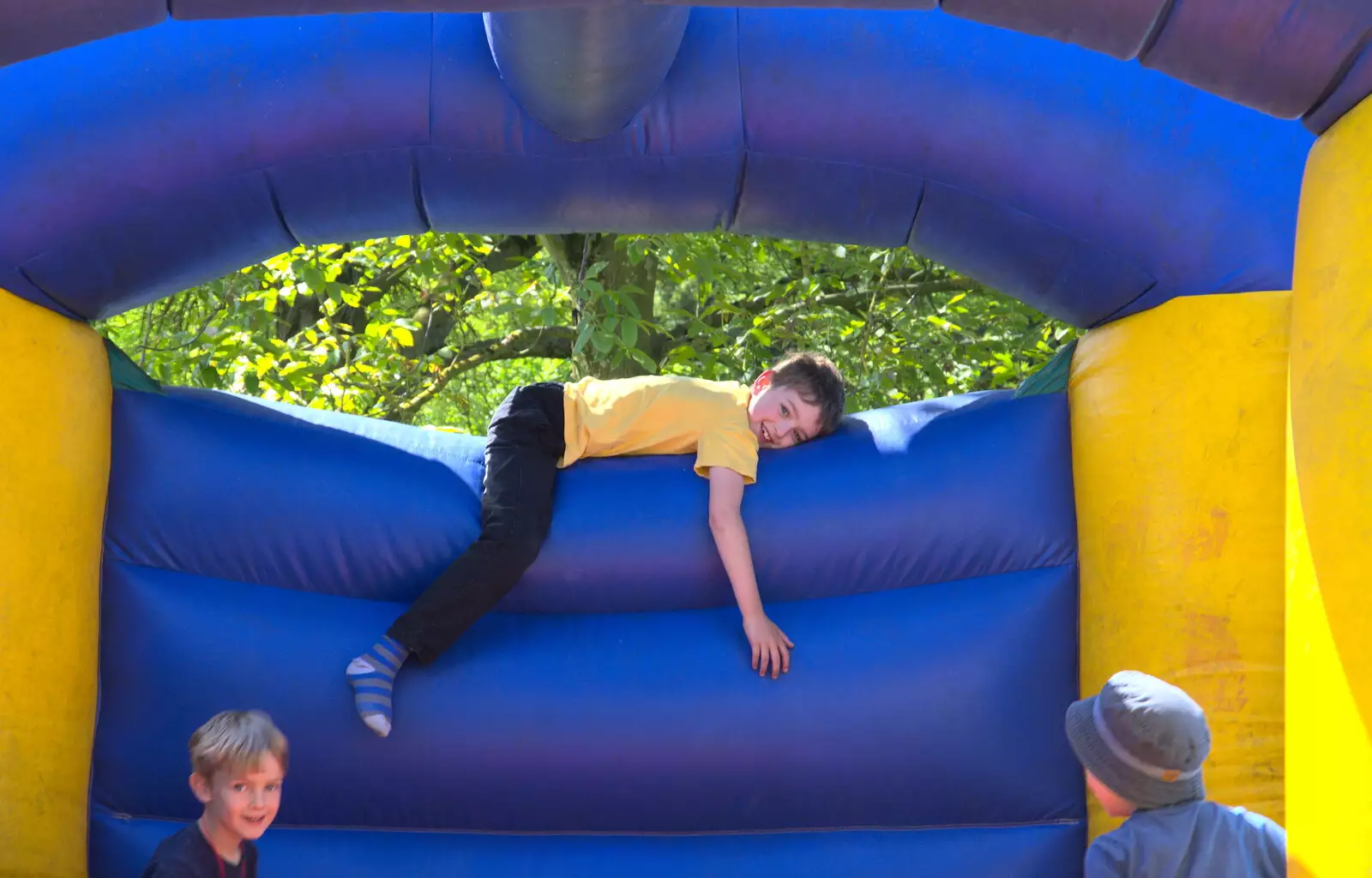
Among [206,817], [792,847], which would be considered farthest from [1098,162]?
[206,817]

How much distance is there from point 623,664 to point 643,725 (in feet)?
0.41

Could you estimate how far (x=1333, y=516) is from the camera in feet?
5.85

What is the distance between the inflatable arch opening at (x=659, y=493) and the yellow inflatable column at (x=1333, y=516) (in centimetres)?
41

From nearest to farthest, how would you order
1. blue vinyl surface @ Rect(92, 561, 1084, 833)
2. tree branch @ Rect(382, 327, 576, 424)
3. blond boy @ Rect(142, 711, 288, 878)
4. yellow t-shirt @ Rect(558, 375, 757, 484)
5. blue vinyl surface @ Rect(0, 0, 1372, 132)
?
blue vinyl surface @ Rect(0, 0, 1372, 132) < blond boy @ Rect(142, 711, 288, 878) < blue vinyl surface @ Rect(92, 561, 1084, 833) < yellow t-shirt @ Rect(558, 375, 757, 484) < tree branch @ Rect(382, 327, 576, 424)

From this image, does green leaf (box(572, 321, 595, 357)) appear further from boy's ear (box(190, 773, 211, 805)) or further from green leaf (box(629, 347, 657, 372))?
boy's ear (box(190, 773, 211, 805))

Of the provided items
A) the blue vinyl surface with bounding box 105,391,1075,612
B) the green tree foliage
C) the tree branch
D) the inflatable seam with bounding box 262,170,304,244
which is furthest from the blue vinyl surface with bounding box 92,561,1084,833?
the tree branch

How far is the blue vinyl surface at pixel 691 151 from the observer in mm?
2438

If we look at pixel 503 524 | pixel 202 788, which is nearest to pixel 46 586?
pixel 202 788

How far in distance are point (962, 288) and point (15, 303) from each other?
376cm

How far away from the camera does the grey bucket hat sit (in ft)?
5.65

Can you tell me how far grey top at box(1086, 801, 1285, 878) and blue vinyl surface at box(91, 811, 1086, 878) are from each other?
2.33 ft

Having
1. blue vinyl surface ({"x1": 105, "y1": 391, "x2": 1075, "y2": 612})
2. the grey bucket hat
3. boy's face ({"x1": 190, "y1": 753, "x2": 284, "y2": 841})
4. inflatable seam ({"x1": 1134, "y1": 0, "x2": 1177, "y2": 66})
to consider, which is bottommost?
boy's face ({"x1": 190, "y1": 753, "x2": 284, "y2": 841})

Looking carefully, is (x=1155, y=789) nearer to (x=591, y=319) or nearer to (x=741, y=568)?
(x=741, y=568)

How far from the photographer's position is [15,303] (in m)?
2.49
